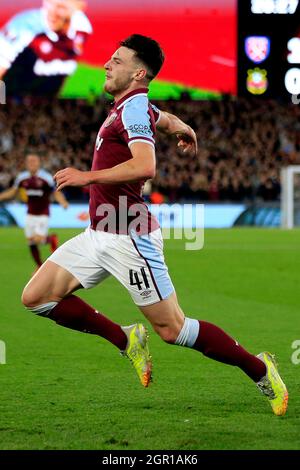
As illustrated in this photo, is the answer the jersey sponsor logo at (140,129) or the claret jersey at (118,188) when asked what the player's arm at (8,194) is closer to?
the claret jersey at (118,188)

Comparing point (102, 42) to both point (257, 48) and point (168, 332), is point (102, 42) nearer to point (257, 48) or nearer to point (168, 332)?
point (257, 48)

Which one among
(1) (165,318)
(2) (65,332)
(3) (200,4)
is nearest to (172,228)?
(3) (200,4)

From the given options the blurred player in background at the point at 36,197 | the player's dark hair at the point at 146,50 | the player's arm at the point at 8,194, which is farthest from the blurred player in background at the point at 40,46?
the player's dark hair at the point at 146,50

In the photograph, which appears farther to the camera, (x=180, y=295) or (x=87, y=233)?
(x=180, y=295)

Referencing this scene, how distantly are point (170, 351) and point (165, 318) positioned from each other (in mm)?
2967

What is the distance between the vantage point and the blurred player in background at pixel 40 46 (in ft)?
92.0

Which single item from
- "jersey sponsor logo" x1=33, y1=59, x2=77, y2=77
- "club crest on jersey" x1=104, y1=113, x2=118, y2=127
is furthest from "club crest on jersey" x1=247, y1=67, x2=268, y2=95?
"club crest on jersey" x1=104, y1=113, x2=118, y2=127

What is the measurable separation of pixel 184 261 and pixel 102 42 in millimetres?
11440

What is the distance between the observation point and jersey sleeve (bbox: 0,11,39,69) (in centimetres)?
2838

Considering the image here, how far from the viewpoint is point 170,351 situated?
9039 mm

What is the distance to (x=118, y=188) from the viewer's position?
6.28 meters

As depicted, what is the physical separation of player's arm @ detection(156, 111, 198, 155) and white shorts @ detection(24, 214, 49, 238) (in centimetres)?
1084
